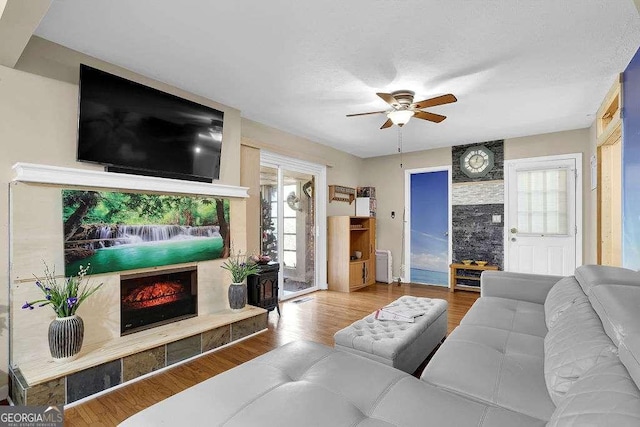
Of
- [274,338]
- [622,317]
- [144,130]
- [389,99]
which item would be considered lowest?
[274,338]

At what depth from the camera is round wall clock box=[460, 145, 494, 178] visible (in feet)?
A: 17.0

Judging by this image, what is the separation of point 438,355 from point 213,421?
116cm

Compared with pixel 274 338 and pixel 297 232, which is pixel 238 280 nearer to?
pixel 274 338

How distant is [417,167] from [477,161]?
101cm

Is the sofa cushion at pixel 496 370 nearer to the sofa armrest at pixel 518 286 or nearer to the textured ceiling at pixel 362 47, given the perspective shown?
the sofa armrest at pixel 518 286

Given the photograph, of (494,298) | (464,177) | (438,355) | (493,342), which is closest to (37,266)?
(438,355)

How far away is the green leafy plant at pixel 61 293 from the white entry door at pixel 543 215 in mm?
5468

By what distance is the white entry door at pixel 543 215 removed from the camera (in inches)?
179

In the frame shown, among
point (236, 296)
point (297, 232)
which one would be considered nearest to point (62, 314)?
point (236, 296)

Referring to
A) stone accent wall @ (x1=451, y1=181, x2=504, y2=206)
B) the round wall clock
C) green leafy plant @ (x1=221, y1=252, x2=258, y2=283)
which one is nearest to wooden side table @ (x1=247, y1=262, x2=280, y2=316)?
green leafy plant @ (x1=221, y1=252, x2=258, y2=283)

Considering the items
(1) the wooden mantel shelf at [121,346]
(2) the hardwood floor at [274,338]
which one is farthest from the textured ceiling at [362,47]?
(2) the hardwood floor at [274,338]

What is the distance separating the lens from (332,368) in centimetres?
151

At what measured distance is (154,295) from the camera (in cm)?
289

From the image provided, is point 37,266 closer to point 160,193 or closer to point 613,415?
point 160,193
